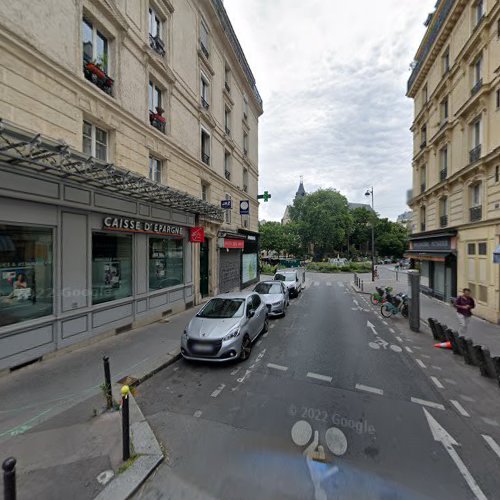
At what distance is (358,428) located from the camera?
3986 mm

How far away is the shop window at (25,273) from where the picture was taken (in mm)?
5535

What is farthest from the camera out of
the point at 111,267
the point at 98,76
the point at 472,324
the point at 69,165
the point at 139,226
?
the point at 472,324

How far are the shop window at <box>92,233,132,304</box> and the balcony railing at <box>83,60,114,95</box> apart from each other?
4.23 meters

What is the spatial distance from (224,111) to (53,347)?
593 inches

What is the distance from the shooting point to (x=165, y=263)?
10.6 meters

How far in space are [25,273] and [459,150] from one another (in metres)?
17.5

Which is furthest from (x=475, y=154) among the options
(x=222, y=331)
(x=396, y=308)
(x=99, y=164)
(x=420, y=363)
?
(x=99, y=164)

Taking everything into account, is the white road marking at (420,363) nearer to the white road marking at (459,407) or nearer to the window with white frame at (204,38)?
the white road marking at (459,407)

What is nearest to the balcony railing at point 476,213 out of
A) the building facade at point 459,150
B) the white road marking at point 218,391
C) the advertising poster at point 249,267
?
the building facade at point 459,150

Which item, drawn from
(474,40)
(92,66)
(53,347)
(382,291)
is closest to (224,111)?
(92,66)

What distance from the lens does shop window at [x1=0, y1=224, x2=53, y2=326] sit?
554cm

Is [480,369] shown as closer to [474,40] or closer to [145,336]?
[145,336]

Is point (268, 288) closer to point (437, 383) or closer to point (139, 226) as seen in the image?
point (139, 226)

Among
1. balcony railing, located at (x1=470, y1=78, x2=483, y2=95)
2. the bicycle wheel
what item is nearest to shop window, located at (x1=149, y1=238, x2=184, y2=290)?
the bicycle wheel
